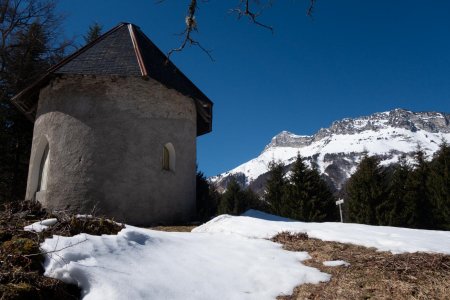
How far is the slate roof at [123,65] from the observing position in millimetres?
11023

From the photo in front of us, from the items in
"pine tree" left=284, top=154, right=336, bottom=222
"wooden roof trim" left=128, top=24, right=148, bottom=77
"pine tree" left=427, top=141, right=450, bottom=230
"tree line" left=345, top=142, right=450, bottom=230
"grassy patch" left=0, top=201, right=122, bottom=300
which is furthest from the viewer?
"pine tree" left=284, top=154, right=336, bottom=222

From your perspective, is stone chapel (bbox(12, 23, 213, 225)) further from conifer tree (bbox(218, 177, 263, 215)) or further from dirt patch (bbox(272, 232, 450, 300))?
conifer tree (bbox(218, 177, 263, 215))

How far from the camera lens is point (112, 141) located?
34.6 ft

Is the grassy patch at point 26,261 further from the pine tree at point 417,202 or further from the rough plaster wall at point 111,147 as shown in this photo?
the pine tree at point 417,202

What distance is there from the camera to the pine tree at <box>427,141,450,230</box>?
70.1ft

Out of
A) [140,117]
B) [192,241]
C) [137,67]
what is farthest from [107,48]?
[192,241]

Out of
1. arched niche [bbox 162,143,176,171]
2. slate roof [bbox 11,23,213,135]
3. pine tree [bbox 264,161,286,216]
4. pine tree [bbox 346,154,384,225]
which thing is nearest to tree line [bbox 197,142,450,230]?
pine tree [bbox 346,154,384,225]

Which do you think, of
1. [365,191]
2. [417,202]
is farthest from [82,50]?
[417,202]

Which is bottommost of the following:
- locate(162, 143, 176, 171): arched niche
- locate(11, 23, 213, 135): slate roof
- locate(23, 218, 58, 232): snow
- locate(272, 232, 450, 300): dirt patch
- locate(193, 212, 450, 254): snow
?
locate(272, 232, 450, 300): dirt patch

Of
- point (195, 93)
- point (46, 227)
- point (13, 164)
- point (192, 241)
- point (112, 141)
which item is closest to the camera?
point (46, 227)

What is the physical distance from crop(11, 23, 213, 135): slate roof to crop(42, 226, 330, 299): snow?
280 inches

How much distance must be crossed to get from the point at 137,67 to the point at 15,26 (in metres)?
11.5

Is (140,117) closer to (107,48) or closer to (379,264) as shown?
(107,48)

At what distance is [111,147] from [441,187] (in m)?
20.2
